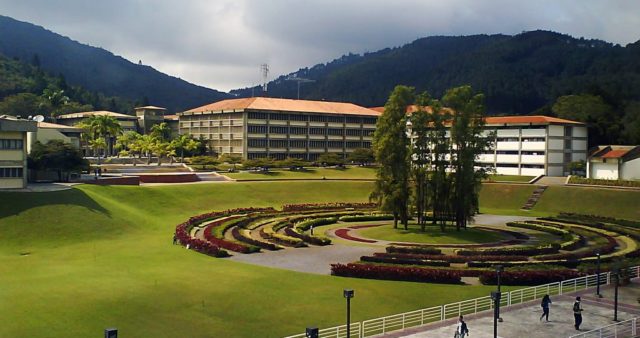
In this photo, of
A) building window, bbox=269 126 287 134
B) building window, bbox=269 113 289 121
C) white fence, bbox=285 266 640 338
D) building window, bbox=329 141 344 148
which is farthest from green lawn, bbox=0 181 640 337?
building window, bbox=329 141 344 148

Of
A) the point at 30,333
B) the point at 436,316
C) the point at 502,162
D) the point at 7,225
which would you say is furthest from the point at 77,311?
the point at 502,162

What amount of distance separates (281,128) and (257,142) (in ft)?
23.1

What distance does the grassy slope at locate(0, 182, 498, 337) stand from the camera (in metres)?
30.8

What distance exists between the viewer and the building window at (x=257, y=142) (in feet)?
443

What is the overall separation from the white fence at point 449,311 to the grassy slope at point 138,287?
5.88ft

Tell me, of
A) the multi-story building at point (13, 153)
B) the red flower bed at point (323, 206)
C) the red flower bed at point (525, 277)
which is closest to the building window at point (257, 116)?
the red flower bed at point (323, 206)

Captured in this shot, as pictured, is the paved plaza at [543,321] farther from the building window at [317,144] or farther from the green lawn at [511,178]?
the building window at [317,144]

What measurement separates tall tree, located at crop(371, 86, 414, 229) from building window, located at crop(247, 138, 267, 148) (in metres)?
73.1

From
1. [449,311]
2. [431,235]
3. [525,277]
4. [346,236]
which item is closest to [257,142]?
[346,236]

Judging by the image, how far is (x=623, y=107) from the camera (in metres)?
152

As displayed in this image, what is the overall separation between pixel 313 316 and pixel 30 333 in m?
14.4

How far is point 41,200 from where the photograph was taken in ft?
214

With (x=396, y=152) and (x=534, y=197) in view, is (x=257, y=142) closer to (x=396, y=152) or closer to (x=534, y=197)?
(x=534, y=197)

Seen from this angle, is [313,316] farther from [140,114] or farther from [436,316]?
[140,114]
